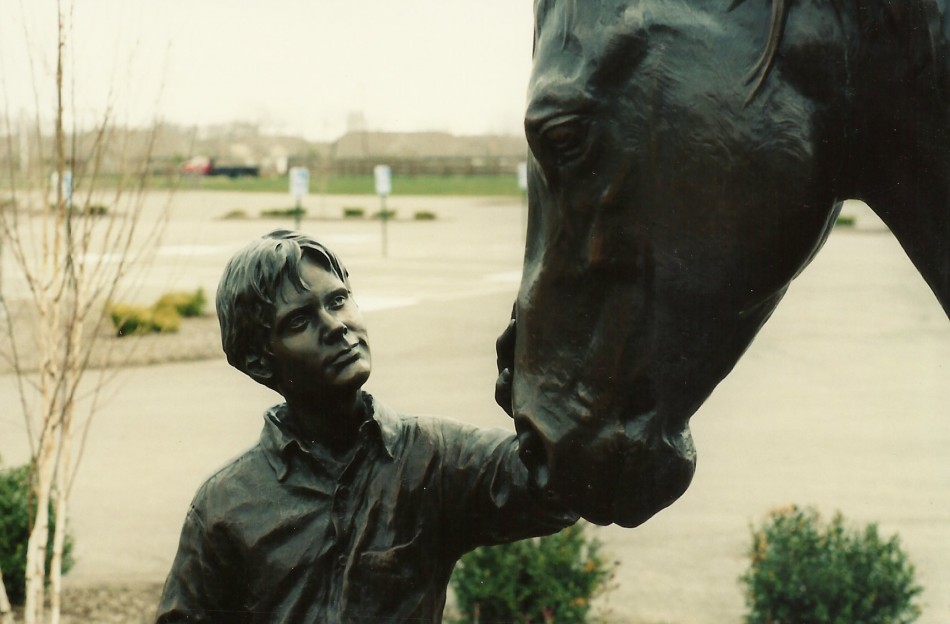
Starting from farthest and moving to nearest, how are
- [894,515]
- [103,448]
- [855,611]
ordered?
[103,448] → [894,515] → [855,611]

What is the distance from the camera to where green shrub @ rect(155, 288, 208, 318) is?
39.4 ft

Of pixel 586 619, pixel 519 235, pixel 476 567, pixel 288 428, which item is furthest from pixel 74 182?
pixel 519 235

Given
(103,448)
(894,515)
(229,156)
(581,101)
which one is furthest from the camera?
(229,156)

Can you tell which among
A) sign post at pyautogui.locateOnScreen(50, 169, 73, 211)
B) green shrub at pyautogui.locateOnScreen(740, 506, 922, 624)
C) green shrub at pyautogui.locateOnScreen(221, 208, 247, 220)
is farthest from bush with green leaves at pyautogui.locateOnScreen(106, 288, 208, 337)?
green shrub at pyautogui.locateOnScreen(221, 208, 247, 220)

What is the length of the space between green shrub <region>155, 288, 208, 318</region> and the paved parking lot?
6.05ft

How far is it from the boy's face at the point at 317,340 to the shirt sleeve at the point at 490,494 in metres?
0.18

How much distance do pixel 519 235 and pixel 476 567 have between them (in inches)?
746

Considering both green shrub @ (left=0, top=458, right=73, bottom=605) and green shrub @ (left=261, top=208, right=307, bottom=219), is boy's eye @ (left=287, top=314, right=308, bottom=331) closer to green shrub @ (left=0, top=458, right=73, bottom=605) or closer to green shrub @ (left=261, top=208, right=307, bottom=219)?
green shrub @ (left=0, top=458, right=73, bottom=605)

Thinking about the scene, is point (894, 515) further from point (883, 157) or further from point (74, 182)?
point (883, 157)

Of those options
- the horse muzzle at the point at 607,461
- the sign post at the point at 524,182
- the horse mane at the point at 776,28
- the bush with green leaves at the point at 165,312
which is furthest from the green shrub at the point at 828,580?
the bush with green leaves at the point at 165,312

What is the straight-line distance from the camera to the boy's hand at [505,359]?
3.86 ft

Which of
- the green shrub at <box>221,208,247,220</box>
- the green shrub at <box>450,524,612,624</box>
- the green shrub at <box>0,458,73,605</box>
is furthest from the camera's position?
the green shrub at <box>221,208,247,220</box>

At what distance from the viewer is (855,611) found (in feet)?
13.2

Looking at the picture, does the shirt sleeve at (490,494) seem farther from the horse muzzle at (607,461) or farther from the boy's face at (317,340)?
the horse muzzle at (607,461)
